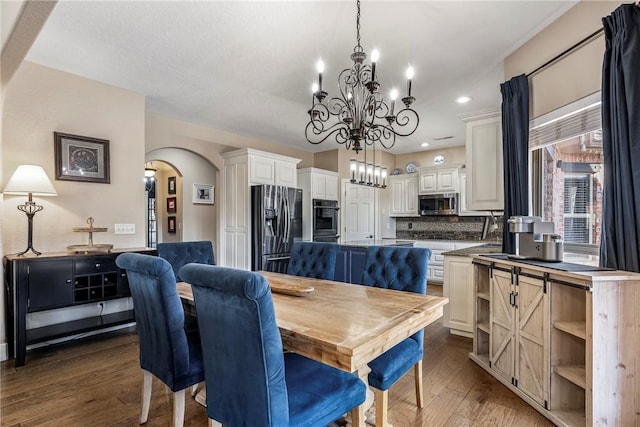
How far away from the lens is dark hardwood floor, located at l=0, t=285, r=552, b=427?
78.4 inches

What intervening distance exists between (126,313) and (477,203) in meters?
3.87

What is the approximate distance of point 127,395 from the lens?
2.27 m

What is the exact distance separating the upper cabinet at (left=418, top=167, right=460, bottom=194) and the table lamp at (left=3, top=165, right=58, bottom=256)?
581cm

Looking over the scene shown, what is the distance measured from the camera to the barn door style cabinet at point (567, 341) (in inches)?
67.8

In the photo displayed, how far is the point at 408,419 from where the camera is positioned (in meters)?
1.99

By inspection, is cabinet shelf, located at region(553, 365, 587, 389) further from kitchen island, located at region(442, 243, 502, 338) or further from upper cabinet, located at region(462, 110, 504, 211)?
upper cabinet, located at region(462, 110, 504, 211)

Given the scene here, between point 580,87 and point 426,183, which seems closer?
point 580,87

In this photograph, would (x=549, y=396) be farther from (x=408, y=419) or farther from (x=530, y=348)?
(x=408, y=419)

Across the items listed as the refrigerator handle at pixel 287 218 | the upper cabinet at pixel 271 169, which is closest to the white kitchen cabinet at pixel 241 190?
the upper cabinet at pixel 271 169

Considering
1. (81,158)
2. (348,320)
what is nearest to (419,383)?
(348,320)

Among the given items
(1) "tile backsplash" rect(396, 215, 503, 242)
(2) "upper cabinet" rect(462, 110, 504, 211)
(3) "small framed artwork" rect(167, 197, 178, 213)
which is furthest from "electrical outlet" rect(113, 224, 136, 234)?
(1) "tile backsplash" rect(396, 215, 503, 242)

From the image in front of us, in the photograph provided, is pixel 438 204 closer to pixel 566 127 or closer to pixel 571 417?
pixel 566 127

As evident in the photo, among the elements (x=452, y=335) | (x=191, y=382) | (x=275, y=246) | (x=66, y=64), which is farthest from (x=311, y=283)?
(x=66, y=64)

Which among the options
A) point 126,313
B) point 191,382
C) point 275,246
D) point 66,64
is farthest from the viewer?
point 275,246
